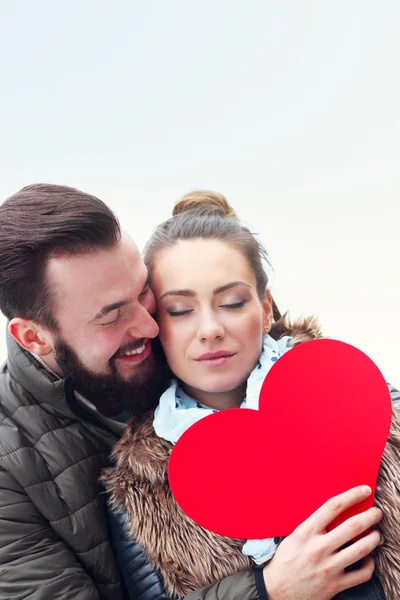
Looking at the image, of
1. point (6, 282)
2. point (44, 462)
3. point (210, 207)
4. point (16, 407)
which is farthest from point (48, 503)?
point (210, 207)

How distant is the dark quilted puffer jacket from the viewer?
3.79ft

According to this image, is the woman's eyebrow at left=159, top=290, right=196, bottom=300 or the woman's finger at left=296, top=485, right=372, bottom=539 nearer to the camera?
the woman's finger at left=296, top=485, right=372, bottom=539

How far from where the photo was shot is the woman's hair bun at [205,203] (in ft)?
4.63

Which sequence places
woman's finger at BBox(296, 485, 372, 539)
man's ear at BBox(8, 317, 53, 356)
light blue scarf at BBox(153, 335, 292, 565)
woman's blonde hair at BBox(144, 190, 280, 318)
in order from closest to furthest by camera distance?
woman's finger at BBox(296, 485, 372, 539), light blue scarf at BBox(153, 335, 292, 565), woman's blonde hair at BBox(144, 190, 280, 318), man's ear at BBox(8, 317, 53, 356)

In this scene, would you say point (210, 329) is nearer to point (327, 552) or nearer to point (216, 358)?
point (216, 358)

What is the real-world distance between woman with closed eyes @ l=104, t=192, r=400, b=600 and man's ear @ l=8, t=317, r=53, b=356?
0.37 m

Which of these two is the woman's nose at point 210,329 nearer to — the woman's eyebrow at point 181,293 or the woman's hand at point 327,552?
the woman's eyebrow at point 181,293

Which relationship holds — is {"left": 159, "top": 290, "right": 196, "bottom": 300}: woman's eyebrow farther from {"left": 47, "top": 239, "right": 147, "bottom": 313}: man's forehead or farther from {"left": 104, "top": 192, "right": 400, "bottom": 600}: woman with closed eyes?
{"left": 47, "top": 239, "right": 147, "bottom": 313}: man's forehead

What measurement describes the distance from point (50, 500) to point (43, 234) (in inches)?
26.7

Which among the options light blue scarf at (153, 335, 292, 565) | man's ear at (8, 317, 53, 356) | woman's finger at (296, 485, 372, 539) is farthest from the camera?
man's ear at (8, 317, 53, 356)

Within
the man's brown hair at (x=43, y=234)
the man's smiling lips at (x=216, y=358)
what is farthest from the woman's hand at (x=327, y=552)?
the man's brown hair at (x=43, y=234)

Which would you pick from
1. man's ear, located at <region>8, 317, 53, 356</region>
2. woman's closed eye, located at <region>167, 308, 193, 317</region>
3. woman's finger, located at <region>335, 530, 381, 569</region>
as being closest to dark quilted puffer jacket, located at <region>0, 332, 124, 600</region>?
man's ear, located at <region>8, 317, 53, 356</region>

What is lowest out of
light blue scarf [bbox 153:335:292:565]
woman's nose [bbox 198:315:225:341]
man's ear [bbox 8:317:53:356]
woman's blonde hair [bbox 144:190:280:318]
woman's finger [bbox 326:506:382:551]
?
woman's finger [bbox 326:506:382:551]

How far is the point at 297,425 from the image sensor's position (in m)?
0.91
